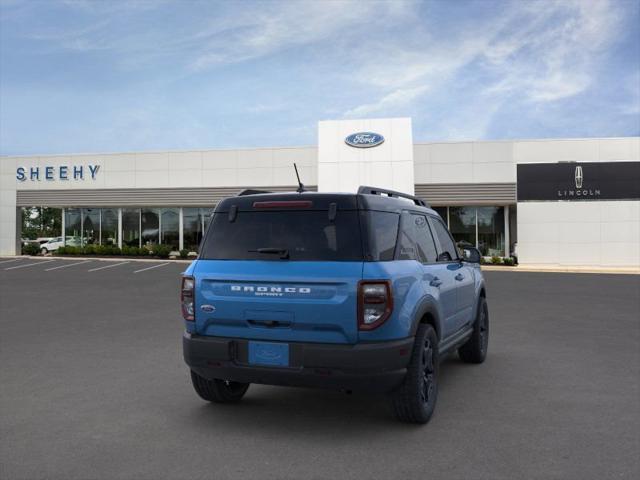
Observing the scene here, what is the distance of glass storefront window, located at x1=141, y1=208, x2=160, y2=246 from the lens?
34000mm

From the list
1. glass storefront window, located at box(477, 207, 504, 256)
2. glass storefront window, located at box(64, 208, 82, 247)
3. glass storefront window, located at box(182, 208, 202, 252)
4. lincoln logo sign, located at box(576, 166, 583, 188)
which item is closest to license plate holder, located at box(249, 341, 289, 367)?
lincoln logo sign, located at box(576, 166, 583, 188)

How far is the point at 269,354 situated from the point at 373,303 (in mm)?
898

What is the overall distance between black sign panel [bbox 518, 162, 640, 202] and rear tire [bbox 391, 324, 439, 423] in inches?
971

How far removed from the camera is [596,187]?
27.1 m

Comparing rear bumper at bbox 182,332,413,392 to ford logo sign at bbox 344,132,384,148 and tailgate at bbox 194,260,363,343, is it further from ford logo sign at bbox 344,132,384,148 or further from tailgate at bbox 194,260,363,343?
ford logo sign at bbox 344,132,384,148

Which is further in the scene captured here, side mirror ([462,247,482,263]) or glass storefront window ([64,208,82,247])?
glass storefront window ([64,208,82,247])

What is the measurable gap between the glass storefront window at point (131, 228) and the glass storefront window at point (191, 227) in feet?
10.2

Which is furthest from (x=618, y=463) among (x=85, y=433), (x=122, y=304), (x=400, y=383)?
(x=122, y=304)

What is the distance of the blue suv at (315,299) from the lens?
418 centimetres

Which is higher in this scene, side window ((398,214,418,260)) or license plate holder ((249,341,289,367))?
side window ((398,214,418,260))

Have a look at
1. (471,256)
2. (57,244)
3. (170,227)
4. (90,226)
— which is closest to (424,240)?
(471,256)

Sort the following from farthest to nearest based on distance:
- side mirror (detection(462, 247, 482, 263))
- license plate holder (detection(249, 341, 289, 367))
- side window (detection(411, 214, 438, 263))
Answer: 1. side mirror (detection(462, 247, 482, 263))
2. side window (detection(411, 214, 438, 263))
3. license plate holder (detection(249, 341, 289, 367))

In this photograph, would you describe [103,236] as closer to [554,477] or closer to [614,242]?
[614,242]

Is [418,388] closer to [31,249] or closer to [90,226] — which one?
[90,226]
